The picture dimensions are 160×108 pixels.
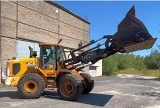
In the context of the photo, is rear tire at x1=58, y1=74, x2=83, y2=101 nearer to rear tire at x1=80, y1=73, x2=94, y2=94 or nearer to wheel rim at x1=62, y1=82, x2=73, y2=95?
wheel rim at x1=62, y1=82, x2=73, y2=95

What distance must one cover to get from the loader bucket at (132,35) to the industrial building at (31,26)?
14756mm

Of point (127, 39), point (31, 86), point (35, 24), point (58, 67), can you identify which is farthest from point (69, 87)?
point (35, 24)

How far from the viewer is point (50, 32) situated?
3353 centimetres

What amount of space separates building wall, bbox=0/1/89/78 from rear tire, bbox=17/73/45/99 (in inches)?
455

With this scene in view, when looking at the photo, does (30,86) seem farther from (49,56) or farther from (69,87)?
(69,87)

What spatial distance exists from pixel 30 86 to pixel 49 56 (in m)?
1.78

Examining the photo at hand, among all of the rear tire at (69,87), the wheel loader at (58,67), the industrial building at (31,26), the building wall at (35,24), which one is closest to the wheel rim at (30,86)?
the wheel loader at (58,67)

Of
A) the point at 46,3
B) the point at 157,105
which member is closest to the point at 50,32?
the point at 46,3

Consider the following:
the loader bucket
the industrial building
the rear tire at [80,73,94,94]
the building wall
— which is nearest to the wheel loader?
the loader bucket

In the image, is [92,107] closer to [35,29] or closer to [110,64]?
[35,29]

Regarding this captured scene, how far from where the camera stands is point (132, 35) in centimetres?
1186

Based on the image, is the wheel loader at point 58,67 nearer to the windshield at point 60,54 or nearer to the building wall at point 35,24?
the windshield at point 60,54

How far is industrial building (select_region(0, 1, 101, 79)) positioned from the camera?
83.1 feet

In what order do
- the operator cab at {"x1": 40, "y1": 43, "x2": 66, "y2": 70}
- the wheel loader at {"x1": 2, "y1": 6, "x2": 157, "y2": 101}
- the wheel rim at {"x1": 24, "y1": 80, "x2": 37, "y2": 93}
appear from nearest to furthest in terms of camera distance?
the wheel loader at {"x1": 2, "y1": 6, "x2": 157, "y2": 101} < the wheel rim at {"x1": 24, "y1": 80, "x2": 37, "y2": 93} < the operator cab at {"x1": 40, "y1": 43, "x2": 66, "y2": 70}
